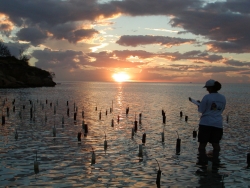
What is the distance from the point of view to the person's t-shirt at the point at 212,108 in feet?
35.6

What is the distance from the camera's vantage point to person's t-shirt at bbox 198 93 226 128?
1084cm

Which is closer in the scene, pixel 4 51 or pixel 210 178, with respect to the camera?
pixel 210 178

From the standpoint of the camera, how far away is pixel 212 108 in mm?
10875

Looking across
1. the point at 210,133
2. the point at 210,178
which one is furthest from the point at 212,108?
the point at 210,178

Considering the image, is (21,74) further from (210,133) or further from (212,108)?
(212,108)

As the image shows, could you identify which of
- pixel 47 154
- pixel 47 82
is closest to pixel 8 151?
pixel 47 154

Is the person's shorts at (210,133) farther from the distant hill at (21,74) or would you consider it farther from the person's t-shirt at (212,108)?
the distant hill at (21,74)

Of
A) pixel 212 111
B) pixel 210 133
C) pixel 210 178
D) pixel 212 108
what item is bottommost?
pixel 210 178

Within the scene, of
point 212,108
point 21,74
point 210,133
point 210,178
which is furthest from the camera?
point 21,74

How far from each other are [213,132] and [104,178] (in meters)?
4.47

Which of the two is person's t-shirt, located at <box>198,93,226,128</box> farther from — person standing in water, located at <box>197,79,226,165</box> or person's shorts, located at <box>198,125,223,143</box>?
person's shorts, located at <box>198,125,223,143</box>

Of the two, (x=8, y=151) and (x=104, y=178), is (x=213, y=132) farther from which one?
(x=8, y=151)

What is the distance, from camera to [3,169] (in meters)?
11.4

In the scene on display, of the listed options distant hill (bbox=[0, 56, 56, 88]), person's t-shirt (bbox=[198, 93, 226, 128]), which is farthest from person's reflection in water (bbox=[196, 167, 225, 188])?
distant hill (bbox=[0, 56, 56, 88])
